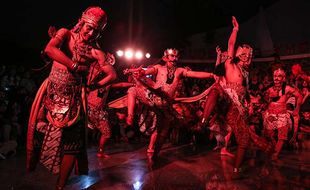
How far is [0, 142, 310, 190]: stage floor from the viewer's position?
14.1ft

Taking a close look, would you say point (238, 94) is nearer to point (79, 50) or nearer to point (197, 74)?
point (197, 74)

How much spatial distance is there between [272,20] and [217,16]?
4778mm

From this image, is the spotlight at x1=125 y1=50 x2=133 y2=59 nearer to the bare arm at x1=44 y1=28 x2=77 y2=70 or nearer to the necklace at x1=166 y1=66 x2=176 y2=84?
the necklace at x1=166 y1=66 x2=176 y2=84

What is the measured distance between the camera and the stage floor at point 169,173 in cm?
430

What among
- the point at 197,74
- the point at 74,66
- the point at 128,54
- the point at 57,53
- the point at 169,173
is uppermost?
the point at 128,54

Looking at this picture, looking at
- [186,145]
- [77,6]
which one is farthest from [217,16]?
[186,145]

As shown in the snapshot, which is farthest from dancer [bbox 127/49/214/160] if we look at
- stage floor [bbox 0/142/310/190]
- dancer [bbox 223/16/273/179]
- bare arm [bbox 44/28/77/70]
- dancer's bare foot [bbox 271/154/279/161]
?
bare arm [bbox 44/28/77/70]

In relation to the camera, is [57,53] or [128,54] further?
[128,54]

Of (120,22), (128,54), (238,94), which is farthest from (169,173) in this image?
(120,22)

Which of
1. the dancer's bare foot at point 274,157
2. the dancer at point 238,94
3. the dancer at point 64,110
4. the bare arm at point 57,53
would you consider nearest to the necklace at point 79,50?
the dancer at point 64,110

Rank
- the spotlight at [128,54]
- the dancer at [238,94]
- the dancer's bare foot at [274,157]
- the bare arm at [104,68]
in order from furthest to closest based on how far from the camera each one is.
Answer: the spotlight at [128,54]
the dancer's bare foot at [274,157]
the dancer at [238,94]
the bare arm at [104,68]

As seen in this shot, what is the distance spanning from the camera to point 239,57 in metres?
5.24

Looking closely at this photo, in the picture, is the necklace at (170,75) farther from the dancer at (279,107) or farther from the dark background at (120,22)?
the dark background at (120,22)

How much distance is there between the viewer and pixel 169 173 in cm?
505
